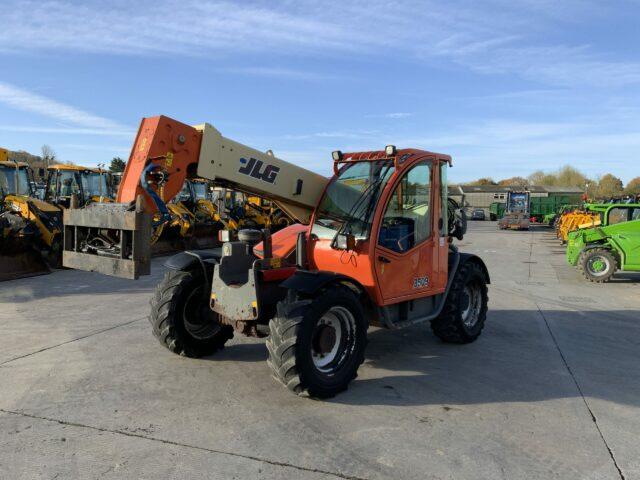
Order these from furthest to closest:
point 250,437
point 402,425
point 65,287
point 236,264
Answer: point 65,287, point 236,264, point 402,425, point 250,437

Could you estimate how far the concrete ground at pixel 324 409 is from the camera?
3457 millimetres

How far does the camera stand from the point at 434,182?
584 centimetres

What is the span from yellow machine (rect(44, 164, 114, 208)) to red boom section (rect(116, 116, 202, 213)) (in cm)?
1198

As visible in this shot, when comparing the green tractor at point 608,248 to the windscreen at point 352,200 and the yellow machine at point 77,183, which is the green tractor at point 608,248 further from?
the yellow machine at point 77,183

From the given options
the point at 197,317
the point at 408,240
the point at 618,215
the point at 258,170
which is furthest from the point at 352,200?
the point at 618,215

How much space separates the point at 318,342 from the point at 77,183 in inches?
547

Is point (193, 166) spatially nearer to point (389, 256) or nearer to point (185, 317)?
point (185, 317)

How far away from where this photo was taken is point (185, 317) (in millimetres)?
5551

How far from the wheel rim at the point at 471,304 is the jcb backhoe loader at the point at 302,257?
14.2 inches

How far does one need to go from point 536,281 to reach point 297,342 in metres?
9.35

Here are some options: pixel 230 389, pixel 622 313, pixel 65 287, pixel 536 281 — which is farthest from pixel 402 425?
pixel 536 281

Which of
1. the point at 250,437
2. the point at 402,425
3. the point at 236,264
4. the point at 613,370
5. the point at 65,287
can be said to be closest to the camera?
the point at 250,437

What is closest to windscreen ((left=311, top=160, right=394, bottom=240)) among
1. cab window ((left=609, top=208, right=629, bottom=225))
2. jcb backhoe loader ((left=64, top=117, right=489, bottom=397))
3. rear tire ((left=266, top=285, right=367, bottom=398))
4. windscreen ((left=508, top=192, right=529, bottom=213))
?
jcb backhoe loader ((left=64, top=117, right=489, bottom=397))

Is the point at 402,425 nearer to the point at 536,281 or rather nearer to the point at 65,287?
the point at 65,287
